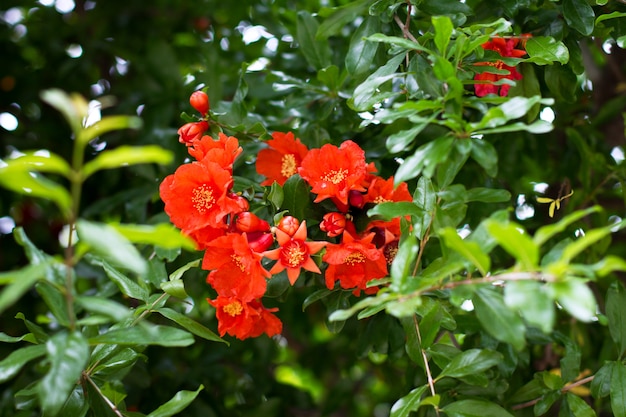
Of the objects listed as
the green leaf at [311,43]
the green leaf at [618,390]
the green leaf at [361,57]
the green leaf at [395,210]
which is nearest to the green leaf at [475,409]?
the green leaf at [618,390]

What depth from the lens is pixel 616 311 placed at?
951 mm

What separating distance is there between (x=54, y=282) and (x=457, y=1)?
0.65 metres

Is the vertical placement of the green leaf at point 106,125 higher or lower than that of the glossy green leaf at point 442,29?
higher

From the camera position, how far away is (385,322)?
1092mm

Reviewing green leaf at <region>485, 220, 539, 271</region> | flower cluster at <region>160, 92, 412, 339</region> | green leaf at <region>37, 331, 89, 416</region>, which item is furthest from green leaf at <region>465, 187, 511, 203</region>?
green leaf at <region>37, 331, 89, 416</region>

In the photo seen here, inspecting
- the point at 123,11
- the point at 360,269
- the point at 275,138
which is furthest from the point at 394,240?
the point at 123,11

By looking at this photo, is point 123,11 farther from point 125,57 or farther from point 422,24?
point 422,24

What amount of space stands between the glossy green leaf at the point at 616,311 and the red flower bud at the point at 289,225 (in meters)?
0.47

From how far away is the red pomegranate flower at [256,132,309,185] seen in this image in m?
0.98

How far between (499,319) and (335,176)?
32cm

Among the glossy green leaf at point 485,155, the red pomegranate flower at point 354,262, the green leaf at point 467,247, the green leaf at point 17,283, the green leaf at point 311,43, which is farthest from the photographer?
the green leaf at point 311,43

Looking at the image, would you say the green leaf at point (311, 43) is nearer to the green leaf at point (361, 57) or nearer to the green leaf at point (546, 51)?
the green leaf at point (361, 57)

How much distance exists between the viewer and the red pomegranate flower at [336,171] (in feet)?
2.79

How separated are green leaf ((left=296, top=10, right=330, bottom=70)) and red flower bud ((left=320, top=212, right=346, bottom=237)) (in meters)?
0.41
